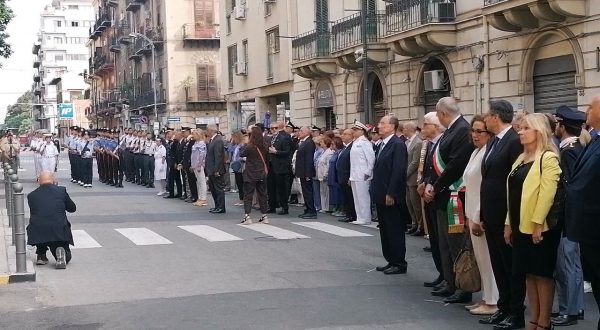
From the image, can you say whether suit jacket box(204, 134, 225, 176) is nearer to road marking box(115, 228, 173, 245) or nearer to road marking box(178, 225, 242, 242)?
road marking box(178, 225, 242, 242)

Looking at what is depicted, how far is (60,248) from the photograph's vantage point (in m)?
11.7

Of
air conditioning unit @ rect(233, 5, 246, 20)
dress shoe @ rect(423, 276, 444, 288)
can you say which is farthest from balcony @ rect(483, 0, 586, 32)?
air conditioning unit @ rect(233, 5, 246, 20)

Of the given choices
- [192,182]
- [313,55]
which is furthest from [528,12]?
[313,55]

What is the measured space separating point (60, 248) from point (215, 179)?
7.88 m

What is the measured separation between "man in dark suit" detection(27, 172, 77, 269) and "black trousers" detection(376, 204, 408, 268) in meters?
4.33

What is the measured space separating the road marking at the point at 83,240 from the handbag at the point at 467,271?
23.5 feet

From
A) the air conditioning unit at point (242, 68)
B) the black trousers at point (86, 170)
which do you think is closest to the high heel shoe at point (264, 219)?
the black trousers at point (86, 170)

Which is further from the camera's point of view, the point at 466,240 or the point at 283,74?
the point at 283,74

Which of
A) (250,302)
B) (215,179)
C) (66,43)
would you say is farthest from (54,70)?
(250,302)

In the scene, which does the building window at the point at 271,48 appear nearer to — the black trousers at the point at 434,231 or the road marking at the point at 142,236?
the road marking at the point at 142,236

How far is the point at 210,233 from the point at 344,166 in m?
3.31

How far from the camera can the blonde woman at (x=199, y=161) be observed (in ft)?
70.0

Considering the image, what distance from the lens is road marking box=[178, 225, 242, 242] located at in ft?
47.8

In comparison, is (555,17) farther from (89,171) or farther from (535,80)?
(89,171)
